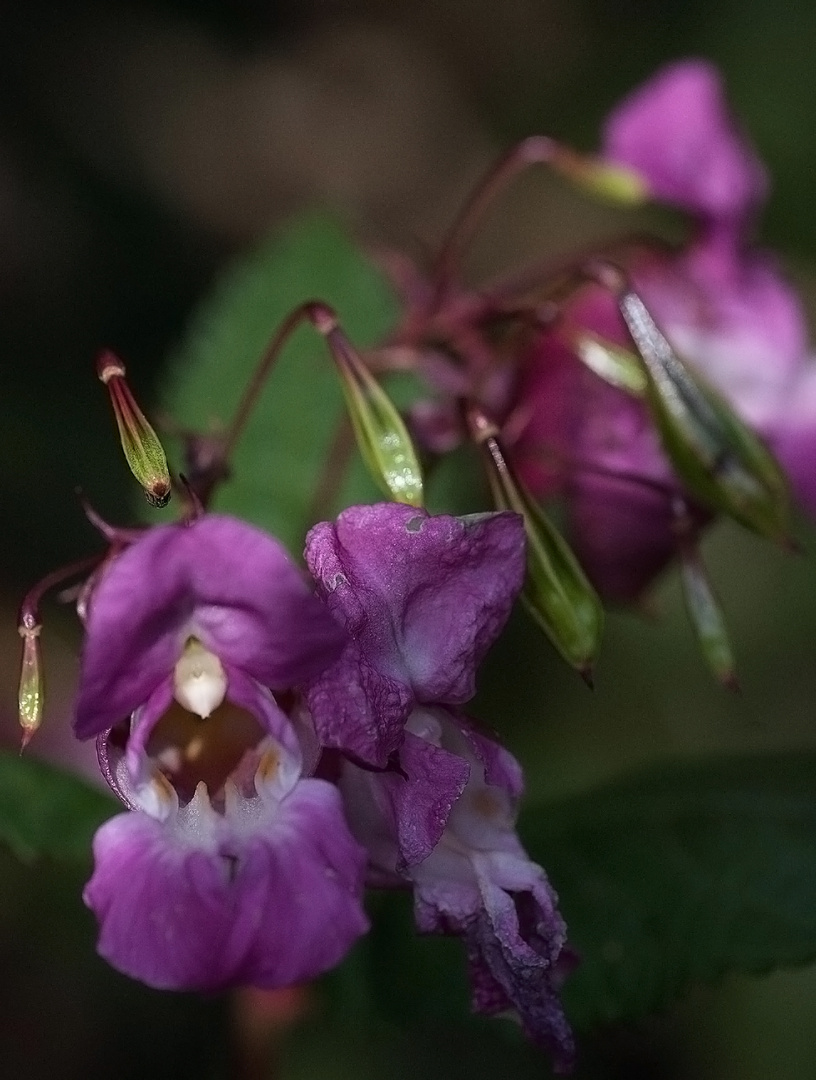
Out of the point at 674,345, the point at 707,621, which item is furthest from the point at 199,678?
the point at 674,345

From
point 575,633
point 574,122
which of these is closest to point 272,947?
point 575,633

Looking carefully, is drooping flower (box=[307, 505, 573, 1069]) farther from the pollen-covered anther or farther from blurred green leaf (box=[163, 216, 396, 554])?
blurred green leaf (box=[163, 216, 396, 554])

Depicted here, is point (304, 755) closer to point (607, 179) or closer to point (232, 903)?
point (232, 903)

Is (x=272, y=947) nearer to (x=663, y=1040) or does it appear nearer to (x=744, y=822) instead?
(x=744, y=822)

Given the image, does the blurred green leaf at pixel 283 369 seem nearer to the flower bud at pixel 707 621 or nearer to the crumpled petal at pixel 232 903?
the flower bud at pixel 707 621

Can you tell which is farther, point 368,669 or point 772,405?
→ point 772,405

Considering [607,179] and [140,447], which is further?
[607,179]
